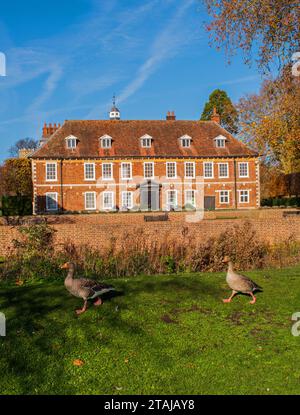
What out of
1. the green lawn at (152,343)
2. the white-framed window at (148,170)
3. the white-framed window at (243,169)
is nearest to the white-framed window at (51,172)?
the white-framed window at (148,170)

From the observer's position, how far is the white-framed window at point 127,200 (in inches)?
1745

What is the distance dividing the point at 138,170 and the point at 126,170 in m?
1.24

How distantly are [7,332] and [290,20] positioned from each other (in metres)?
9.51

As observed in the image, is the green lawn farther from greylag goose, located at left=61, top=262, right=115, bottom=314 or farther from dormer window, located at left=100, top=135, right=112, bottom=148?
dormer window, located at left=100, top=135, right=112, bottom=148

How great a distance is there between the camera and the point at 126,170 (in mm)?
44781

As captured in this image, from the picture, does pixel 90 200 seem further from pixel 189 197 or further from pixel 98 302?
pixel 98 302

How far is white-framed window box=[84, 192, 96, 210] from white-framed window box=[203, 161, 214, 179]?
38.7 ft

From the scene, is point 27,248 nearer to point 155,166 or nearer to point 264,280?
point 264,280

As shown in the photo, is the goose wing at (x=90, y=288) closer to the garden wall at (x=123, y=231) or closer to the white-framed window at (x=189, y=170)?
the garden wall at (x=123, y=231)

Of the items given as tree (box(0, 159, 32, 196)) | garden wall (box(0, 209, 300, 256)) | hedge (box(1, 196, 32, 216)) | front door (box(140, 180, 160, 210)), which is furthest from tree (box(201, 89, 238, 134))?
garden wall (box(0, 209, 300, 256))

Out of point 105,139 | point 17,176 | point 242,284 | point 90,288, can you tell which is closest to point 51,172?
point 105,139
